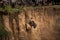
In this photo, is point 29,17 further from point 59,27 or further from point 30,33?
point 59,27

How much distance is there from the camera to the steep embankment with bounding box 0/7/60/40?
37.2 ft

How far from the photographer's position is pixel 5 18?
11.2 m

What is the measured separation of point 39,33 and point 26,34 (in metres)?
0.58

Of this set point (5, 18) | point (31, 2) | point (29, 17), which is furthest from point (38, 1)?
point (5, 18)

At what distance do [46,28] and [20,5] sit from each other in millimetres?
1315

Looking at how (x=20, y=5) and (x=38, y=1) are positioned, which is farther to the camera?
(x=38, y=1)

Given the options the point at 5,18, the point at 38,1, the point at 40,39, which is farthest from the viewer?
the point at 38,1

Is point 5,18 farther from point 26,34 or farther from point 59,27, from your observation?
point 59,27

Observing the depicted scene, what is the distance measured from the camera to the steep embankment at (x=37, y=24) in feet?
37.2

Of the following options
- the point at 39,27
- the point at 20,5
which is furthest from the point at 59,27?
the point at 20,5

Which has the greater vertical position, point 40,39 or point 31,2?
point 31,2

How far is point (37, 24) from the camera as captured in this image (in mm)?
11922

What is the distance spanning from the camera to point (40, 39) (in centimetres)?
1194

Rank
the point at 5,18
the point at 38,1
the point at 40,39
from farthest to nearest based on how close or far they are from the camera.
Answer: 1. the point at 38,1
2. the point at 40,39
3. the point at 5,18
